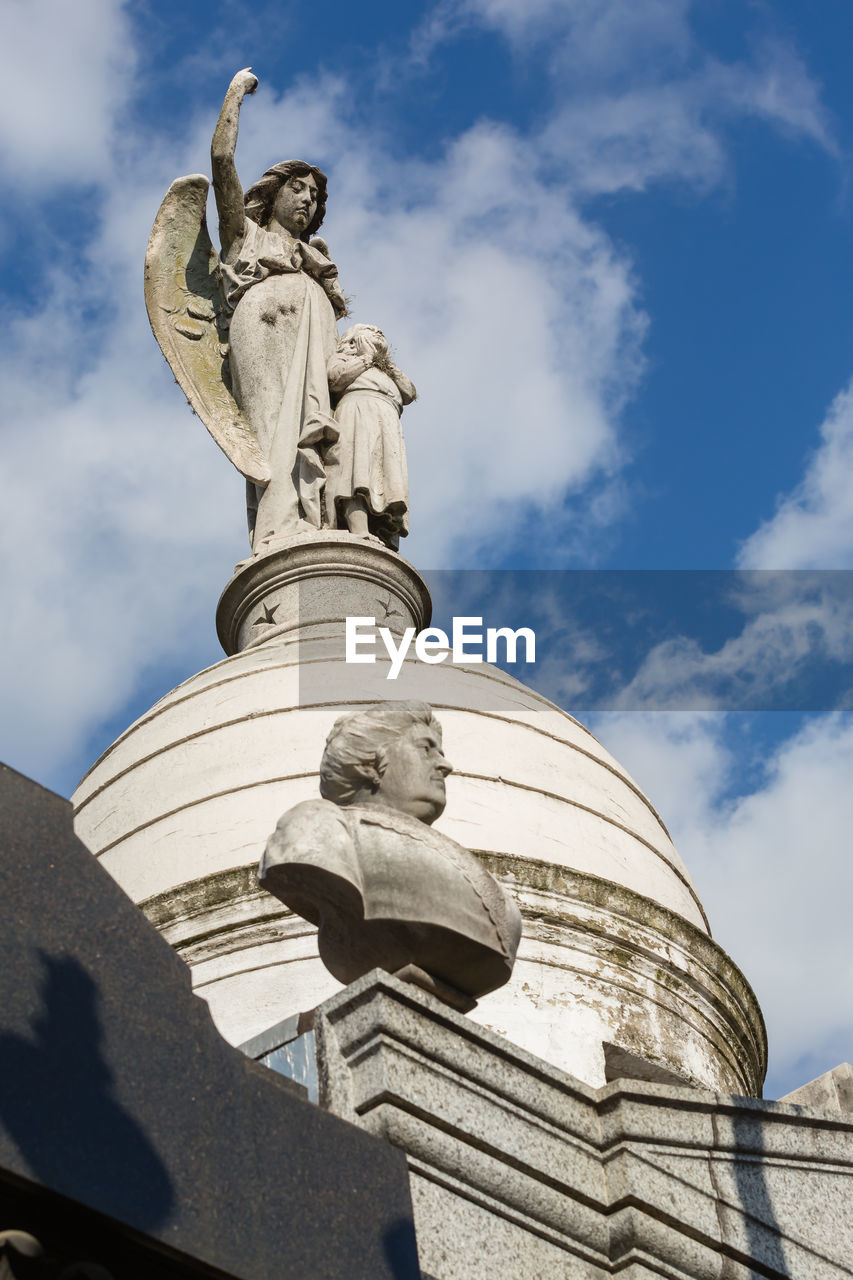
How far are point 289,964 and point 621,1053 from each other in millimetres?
2092

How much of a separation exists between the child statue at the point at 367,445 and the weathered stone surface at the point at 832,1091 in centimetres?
714

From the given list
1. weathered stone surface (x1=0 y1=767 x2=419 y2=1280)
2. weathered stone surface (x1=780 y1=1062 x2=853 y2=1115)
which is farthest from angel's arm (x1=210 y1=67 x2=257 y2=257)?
weathered stone surface (x1=0 y1=767 x2=419 y2=1280)

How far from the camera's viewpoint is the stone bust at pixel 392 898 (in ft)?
21.1

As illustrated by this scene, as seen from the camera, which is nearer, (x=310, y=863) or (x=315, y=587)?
(x=310, y=863)

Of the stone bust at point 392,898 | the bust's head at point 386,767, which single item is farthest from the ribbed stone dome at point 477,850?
the stone bust at point 392,898

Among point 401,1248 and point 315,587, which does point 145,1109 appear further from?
point 315,587

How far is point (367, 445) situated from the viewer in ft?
54.8

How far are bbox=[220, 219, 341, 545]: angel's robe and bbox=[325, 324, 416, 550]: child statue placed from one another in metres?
0.15

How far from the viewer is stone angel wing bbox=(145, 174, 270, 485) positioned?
57.0 ft

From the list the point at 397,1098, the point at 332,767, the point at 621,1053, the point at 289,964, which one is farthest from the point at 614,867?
the point at 397,1098

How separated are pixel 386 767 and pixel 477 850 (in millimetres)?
4886

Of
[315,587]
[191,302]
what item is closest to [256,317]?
[191,302]

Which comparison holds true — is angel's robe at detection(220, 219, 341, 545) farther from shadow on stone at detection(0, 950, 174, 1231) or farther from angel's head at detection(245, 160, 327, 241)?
shadow on stone at detection(0, 950, 174, 1231)

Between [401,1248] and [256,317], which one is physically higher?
[256,317]
